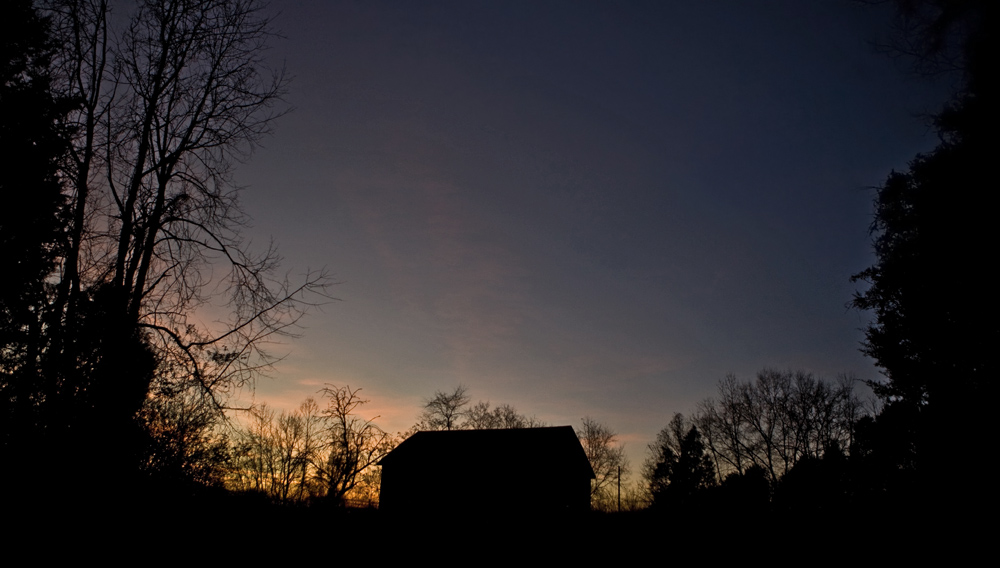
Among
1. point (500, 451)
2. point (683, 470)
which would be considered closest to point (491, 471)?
point (500, 451)

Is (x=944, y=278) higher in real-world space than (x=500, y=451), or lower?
higher

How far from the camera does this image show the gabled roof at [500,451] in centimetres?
3497

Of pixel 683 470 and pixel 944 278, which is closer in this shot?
pixel 944 278

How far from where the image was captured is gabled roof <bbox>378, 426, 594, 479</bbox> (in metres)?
35.0

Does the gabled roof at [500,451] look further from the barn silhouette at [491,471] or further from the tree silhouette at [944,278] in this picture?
the tree silhouette at [944,278]

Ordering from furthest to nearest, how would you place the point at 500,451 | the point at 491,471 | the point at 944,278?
the point at 500,451 < the point at 491,471 < the point at 944,278

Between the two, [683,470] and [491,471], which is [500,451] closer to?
[491,471]

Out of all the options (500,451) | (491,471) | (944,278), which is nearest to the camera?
(944,278)

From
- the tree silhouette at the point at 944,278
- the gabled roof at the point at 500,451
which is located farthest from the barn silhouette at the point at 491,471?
the tree silhouette at the point at 944,278

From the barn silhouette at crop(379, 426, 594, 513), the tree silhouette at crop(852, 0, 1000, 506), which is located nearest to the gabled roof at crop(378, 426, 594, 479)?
the barn silhouette at crop(379, 426, 594, 513)

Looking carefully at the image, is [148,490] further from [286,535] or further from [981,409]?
[981,409]

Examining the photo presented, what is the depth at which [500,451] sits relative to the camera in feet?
117

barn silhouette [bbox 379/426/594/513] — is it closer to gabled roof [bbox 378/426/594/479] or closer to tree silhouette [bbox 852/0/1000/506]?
gabled roof [bbox 378/426/594/479]

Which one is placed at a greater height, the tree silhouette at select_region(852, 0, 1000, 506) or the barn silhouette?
the tree silhouette at select_region(852, 0, 1000, 506)
